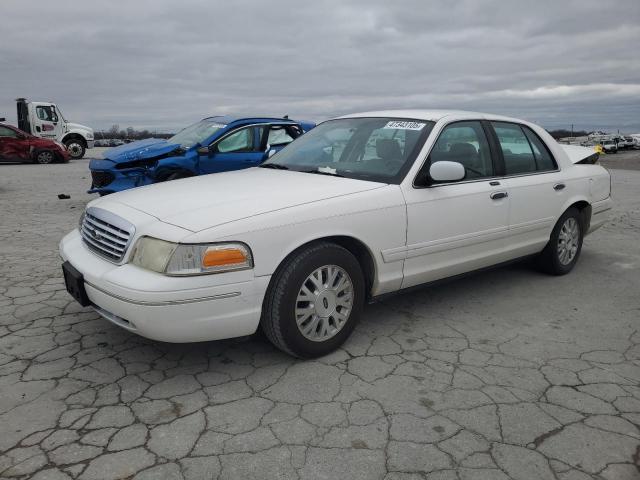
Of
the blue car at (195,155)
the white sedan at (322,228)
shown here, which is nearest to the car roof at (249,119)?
the blue car at (195,155)

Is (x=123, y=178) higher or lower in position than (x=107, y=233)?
lower

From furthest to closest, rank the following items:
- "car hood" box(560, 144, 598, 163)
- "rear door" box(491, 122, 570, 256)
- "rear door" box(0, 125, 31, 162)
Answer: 1. "rear door" box(0, 125, 31, 162)
2. "car hood" box(560, 144, 598, 163)
3. "rear door" box(491, 122, 570, 256)

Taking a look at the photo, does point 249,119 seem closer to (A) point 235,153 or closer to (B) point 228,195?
(A) point 235,153

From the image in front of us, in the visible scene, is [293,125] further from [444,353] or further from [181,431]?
[181,431]

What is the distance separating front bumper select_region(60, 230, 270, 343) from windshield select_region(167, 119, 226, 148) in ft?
19.9

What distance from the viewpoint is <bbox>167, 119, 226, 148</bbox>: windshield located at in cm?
893

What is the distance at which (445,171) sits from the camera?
3.64 metres

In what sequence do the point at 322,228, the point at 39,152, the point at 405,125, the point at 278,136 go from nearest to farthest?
the point at 322,228
the point at 405,125
the point at 278,136
the point at 39,152

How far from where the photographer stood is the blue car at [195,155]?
8398 millimetres

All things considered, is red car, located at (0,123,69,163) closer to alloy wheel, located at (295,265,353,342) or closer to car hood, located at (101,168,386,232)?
car hood, located at (101,168,386,232)

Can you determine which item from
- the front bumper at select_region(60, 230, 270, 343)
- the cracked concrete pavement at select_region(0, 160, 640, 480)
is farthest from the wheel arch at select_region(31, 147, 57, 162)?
the front bumper at select_region(60, 230, 270, 343)

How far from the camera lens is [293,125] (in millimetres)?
9133

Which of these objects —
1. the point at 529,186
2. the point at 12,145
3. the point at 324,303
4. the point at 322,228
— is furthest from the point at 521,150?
the point at 12,145

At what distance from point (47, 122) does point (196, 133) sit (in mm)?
15936
